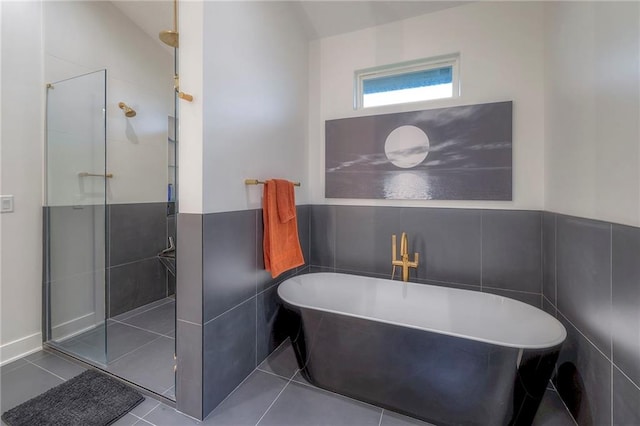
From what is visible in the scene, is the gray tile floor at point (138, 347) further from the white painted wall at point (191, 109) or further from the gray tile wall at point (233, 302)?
the white painted wall at point (191, 109)

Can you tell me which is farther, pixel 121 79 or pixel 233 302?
pixel 121 79

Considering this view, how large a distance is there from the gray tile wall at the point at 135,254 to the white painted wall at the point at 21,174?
17.9 inches

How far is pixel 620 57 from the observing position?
1.02m

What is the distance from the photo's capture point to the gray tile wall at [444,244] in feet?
5.92

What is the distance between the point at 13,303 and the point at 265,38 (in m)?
2.51

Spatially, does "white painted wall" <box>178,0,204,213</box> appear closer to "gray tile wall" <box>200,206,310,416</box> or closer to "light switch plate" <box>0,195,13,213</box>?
"gray tile wall" <box>200,206,310,416</box>

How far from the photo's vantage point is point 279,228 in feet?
5.93

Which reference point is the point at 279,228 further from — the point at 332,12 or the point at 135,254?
the point at 332,12

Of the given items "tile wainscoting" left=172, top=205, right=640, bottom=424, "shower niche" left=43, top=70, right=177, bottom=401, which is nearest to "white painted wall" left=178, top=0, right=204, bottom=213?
"tile wainscoting" left=172, top=205, right=640, bottom=424

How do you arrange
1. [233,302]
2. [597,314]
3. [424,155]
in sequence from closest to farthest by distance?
[597,314] < [233,302] < [424,155]

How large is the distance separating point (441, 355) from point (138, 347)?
6.75ft

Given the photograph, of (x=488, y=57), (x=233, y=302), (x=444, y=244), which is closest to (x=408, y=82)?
(x=488, y=57)

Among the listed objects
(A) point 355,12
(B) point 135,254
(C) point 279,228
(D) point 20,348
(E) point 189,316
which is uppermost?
(A) point 355,12

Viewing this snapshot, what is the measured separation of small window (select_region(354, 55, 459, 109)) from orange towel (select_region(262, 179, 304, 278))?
111cm
